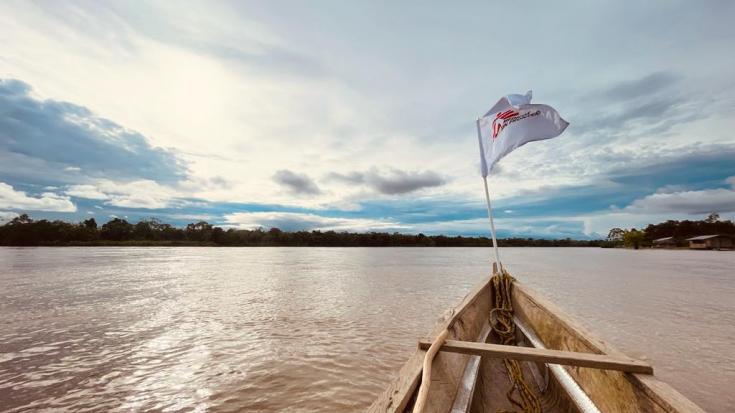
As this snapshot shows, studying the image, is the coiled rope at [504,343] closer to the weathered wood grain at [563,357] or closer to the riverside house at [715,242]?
the weathered wood grain at [563,357]

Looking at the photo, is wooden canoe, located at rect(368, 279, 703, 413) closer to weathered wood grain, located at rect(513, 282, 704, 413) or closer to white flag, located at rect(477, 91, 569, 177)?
weathered wood grain, located at rect(513, 282, 704, 413)

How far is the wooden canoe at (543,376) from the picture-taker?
7.38 feet

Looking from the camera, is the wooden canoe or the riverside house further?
the riverside house

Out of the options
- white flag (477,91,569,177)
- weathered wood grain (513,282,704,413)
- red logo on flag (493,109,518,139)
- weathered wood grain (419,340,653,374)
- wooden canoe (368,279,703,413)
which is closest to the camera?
weathered wood grain (513,282,704,413)

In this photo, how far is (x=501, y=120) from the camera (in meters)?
8.01

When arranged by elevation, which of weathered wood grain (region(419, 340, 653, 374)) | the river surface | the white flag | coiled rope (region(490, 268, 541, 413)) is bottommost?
the river surface

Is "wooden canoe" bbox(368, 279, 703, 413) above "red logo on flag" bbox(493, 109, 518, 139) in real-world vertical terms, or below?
below

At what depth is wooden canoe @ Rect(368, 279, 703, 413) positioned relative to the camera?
2.25m

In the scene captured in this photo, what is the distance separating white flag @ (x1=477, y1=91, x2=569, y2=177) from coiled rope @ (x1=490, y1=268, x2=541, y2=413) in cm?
284

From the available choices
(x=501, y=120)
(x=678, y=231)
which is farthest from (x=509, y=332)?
(x=678, y=231)

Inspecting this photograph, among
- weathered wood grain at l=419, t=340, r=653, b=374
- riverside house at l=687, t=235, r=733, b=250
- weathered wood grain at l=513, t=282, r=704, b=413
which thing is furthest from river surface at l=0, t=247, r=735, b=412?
riverside house at l=687, t=235, r=733, b=250

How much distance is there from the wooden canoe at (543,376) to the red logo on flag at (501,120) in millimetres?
4524

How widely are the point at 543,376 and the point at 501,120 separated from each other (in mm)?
5822

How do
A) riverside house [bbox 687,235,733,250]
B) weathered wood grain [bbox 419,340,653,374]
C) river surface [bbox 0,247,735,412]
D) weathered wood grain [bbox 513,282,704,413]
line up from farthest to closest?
riverside house [bbox 687,235,733,250] → river surface [bbox 0,247,735,412] → weathered wood grain [bbox 419,340,653,374] → weathered wood grain [bbox 513,282,704,413]
